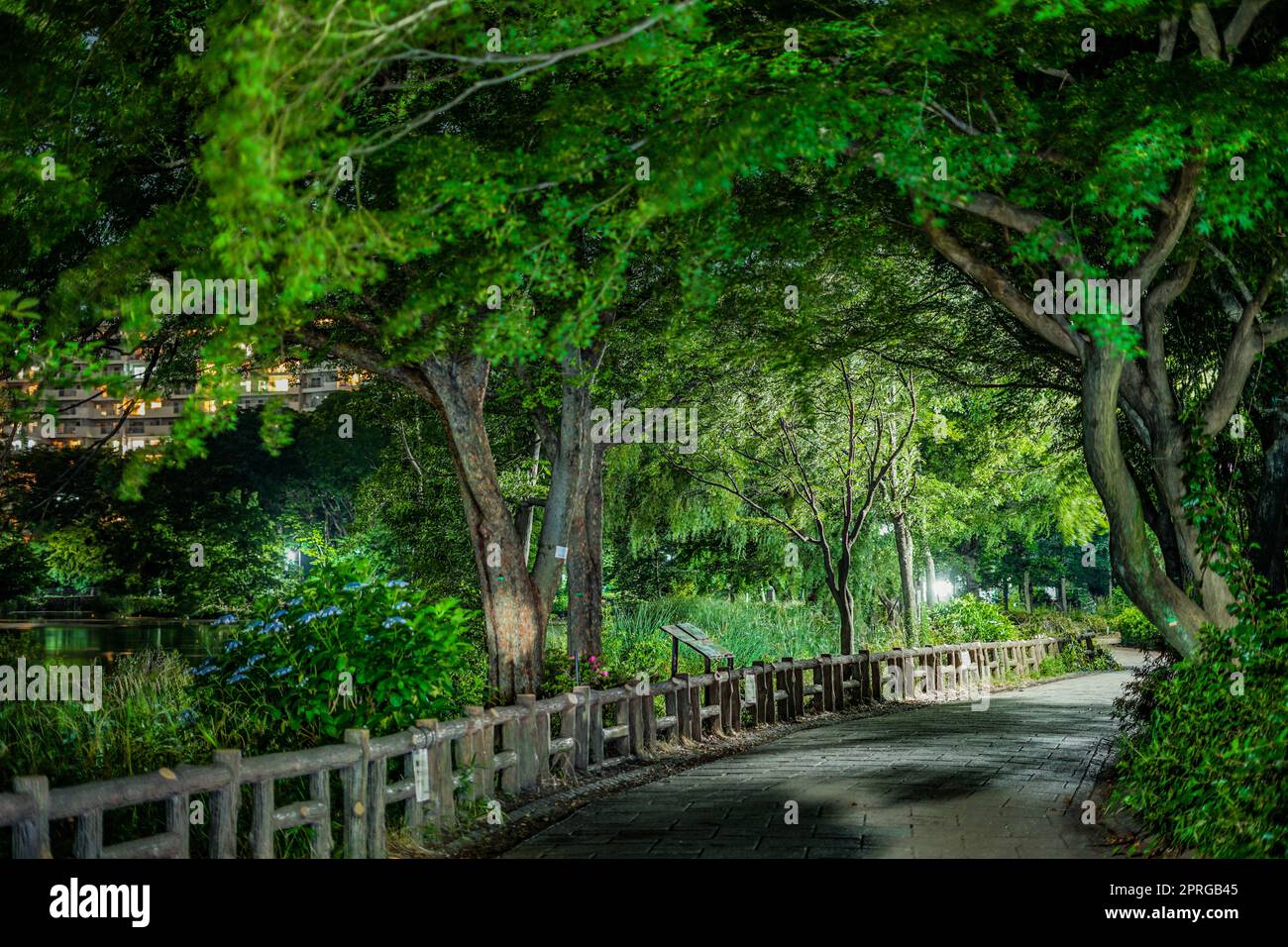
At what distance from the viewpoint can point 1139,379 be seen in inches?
391

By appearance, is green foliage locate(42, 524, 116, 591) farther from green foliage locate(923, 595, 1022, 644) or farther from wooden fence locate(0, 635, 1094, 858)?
wooden fence locate(0, 635, 1094, 858)

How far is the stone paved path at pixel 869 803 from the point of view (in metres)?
8.10

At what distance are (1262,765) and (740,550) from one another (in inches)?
915

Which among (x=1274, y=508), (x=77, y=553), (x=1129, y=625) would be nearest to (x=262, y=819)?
(x=1274, y=508)

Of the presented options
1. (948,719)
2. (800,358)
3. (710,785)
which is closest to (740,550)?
(948,719)

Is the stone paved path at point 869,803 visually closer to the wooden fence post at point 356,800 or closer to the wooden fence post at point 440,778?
the wooden fence post at point 440,778

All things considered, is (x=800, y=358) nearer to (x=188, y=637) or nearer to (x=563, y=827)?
(x=563, y=827)

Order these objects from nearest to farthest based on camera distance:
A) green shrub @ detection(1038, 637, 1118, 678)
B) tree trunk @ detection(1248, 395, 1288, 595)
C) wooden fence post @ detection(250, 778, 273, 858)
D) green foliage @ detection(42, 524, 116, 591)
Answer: wooden fence post @ detection(250, 778, 273, 858), tree trunk @ detection(1248, 395, 1288, 595), green shrub @ detection(1038, 637, 1118, 678), green foliage @ detection(42, 524, 116, 591)

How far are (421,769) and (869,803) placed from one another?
12.2ft

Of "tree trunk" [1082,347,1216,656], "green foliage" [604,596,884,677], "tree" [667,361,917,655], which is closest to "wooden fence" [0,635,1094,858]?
"green foliage" [604,596,884,677]

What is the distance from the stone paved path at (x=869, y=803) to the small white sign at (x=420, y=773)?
0.88 metres

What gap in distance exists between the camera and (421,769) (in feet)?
28.4

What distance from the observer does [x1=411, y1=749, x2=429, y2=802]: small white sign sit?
8625mm

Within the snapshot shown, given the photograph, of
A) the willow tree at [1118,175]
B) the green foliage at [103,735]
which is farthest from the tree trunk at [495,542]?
the willow tree at [1118,175]
